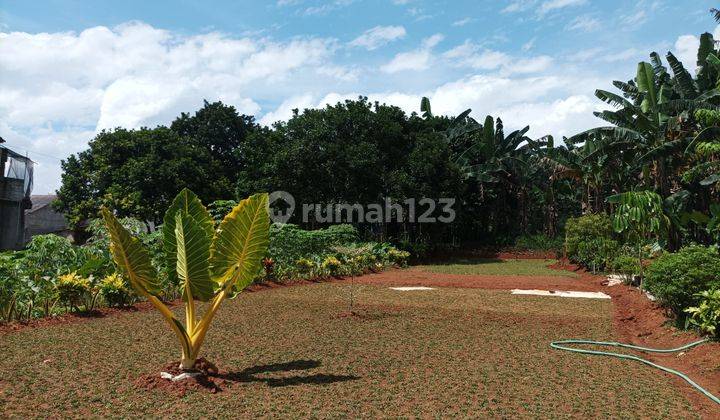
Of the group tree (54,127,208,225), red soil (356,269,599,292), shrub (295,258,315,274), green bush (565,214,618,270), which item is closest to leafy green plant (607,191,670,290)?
red soil (356,269,599,292)

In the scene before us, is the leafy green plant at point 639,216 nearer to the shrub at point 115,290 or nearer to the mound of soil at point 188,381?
the mound of soil at point 188,381

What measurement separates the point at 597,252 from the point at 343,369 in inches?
575

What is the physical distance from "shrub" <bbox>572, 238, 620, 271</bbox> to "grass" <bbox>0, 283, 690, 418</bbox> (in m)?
8.94

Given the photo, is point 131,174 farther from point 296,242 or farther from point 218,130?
point 296,242

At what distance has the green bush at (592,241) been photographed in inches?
668

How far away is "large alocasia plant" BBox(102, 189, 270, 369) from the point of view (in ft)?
15.5

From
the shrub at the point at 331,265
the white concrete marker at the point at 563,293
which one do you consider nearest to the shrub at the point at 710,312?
the white concrete marker at the point at 563,293

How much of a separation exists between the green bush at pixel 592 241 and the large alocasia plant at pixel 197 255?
14.9 metres

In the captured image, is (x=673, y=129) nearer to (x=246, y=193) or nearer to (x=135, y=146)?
(x=246, y=193)

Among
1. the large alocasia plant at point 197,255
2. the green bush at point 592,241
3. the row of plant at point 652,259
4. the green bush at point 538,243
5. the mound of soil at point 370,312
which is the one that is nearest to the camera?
the large alocasia plant at point 197,255

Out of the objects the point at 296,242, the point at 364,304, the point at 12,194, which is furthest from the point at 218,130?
the point at 364,304

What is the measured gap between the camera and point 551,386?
4.92 metres

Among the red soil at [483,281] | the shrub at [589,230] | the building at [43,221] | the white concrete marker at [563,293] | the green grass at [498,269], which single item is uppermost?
the building at [43,221]

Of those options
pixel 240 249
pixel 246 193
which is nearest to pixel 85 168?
pixel 246 193
